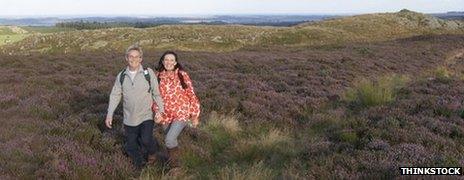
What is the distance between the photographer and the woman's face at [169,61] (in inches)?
282

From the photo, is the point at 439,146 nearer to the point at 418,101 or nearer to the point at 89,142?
the point at 418,101

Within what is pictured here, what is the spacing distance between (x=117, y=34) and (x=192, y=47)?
2073cm

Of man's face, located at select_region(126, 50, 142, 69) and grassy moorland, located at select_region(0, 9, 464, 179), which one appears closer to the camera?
grassy moorland, located at select_region(0, 9, 464, 179)

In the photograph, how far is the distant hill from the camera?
6178cm

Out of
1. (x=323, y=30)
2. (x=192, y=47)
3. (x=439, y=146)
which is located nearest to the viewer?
(x=439, y=146)

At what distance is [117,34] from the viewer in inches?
2936

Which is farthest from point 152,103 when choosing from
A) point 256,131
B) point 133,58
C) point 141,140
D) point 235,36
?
point 235,36


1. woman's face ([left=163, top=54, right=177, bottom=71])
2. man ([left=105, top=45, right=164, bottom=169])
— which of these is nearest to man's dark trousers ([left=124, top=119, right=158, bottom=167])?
man ([left=105, top=45, right=164, bottom=169])

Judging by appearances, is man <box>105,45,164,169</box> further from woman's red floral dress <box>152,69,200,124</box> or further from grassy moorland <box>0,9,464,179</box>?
grassy moorland <box>0,9,464,179</box>

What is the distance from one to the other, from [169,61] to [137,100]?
29.7 inches

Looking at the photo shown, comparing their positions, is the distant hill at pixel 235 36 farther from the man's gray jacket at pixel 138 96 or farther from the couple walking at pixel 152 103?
the man's gray jacket at pixel 138 96

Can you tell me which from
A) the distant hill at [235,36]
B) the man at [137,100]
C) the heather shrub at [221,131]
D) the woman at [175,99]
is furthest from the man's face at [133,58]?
the distant hill at [235,36]

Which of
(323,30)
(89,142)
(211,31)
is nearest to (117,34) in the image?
(211,31)

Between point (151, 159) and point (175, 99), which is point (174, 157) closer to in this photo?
point (151, 159)
